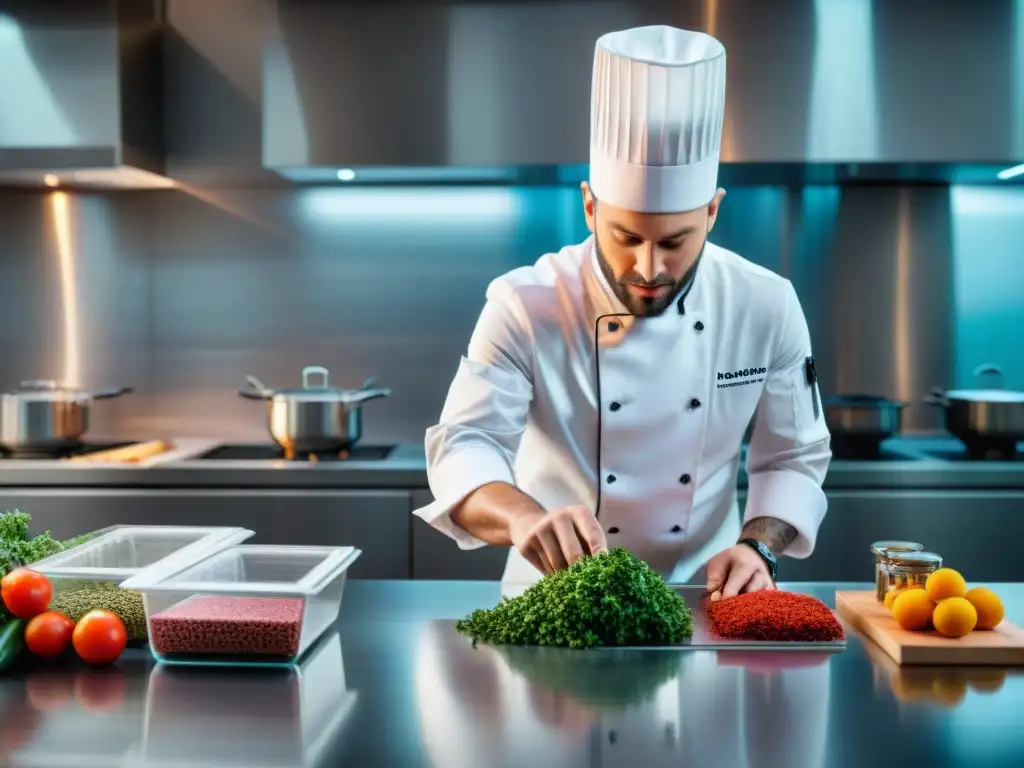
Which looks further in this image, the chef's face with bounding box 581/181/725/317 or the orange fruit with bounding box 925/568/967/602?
the chef's face with bounding box 581/181/725/317

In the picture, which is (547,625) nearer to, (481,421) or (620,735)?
(620,735)

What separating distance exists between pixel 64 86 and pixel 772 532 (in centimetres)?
261

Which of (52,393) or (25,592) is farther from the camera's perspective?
(52,393)

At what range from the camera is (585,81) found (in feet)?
11.1

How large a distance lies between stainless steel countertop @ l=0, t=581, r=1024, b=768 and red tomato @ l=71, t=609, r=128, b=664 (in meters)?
0.03

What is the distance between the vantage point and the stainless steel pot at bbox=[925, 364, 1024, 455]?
3355 mm

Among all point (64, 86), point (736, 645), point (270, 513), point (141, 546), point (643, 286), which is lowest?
point (270, 513)

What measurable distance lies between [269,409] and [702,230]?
1.96m

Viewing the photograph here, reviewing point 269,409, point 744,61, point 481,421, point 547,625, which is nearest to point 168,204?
point 269,409

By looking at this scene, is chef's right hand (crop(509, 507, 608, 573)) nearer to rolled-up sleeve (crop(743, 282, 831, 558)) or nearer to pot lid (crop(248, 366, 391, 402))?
rolled-up sleeve (crop(743, 282, 831, 558))

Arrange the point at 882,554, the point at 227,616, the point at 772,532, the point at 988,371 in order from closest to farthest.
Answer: the point at 227,616 → the point at 882,554 → the point at 772,532 → the point at 988,371

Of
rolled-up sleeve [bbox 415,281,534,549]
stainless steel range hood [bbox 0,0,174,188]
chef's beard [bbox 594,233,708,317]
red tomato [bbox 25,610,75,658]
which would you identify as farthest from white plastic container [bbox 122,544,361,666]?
stainless steel range hood [bbox 0,0,174,188]

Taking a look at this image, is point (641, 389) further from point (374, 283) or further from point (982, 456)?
point (374, 283)

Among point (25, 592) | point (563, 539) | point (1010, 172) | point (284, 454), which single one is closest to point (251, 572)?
point (25, 592)
